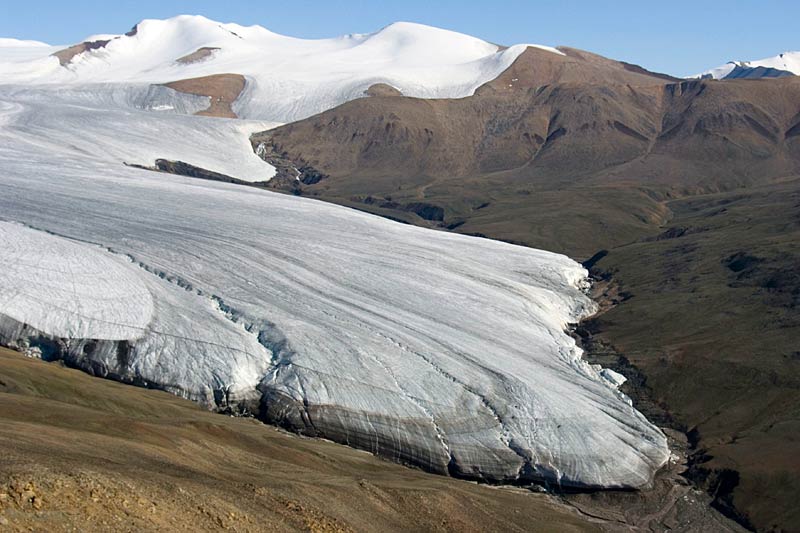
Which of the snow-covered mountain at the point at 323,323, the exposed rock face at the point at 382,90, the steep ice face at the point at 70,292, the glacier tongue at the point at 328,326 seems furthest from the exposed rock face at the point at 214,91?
the steep ice face at the point at 70,292

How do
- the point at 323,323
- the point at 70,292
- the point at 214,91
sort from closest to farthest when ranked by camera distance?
1. the point at 70,292
2. the point at 323,323
3. the point at 214,91

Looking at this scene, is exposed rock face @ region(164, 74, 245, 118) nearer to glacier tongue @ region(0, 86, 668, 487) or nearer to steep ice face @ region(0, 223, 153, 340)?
glacier tongue @ region(0, 86, 668, 487)

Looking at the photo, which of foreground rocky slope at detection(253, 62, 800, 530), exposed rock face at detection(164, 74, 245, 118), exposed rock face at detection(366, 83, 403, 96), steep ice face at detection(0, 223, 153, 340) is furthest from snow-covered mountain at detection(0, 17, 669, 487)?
exposed rock face at detection(366, 83, 403, 96)

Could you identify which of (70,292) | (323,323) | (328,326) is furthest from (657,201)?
(70,292)

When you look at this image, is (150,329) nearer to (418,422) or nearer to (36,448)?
(418,422)

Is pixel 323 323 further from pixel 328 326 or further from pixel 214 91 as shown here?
pixel 214 91

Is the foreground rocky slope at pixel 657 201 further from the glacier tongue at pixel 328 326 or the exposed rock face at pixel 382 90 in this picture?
the exposed rock face at pixel 382 90
